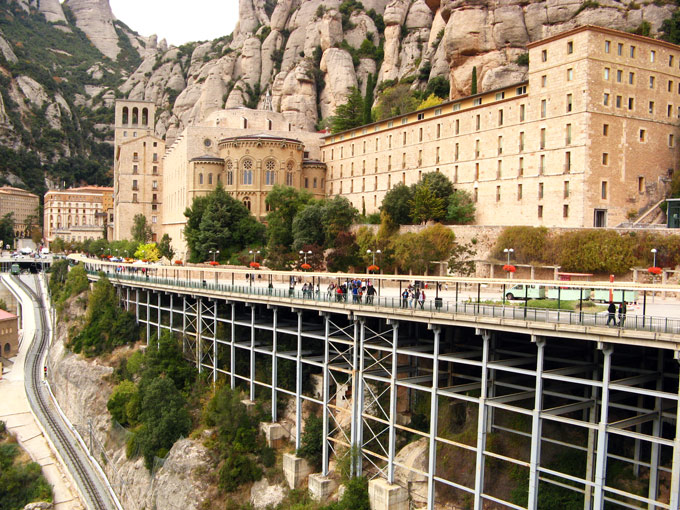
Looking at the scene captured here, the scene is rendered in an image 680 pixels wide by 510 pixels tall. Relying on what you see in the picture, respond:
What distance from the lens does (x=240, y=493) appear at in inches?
1195

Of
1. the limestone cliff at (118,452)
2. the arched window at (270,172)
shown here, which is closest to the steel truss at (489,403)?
the limestone cliff at (118,452)

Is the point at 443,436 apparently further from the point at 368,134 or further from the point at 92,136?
the point at 92,136

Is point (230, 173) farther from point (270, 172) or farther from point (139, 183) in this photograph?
point (139, 183)

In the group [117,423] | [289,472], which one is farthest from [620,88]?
[117,423]

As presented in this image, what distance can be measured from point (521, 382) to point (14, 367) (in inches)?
2130

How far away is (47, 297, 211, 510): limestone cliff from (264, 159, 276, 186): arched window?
1259 inches

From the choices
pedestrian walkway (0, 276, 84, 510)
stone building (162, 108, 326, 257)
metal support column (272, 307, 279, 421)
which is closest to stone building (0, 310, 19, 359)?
pedestrian walkway (0, 276, 84, 510)

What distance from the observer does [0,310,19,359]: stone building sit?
6794 centimetres

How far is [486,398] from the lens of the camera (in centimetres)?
2173

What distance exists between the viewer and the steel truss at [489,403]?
19844 millimetres

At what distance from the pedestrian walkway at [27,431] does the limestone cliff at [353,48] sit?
54.1 meters

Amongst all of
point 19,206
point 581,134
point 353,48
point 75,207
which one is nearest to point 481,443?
point 581,134

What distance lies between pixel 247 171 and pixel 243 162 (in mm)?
1214

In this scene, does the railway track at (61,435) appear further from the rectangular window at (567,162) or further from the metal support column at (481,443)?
the rectangular window at (567,162)
